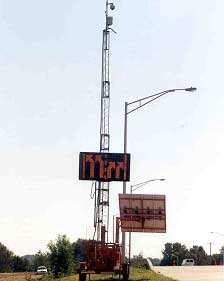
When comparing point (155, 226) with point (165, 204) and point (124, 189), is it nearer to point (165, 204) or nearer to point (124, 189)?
point (165, 204)

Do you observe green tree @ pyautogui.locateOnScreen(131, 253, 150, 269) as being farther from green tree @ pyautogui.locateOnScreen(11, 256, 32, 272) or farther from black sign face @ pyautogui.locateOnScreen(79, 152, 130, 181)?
green tree @ pyautogui.locateOnScreen(11, 256, 32, 272)

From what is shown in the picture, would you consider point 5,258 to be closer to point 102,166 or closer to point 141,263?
point 141,263

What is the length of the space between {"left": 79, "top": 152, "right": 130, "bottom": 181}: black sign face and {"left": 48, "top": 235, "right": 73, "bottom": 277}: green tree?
36837mm

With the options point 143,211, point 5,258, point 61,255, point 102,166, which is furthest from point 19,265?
point 143,211

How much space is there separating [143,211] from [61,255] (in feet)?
135

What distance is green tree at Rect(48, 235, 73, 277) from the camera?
235ft

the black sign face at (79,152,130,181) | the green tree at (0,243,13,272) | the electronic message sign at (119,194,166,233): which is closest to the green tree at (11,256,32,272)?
the green tree at (0,243,13,272)

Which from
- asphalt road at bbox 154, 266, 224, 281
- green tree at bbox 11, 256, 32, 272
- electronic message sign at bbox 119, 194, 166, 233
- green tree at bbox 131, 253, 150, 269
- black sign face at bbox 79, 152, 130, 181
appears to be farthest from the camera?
green tree at bbox 11, 256, 32, 272

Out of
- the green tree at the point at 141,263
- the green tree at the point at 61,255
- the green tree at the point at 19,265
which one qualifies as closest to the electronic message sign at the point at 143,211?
the green tree at the point at 141,263

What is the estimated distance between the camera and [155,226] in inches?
1319

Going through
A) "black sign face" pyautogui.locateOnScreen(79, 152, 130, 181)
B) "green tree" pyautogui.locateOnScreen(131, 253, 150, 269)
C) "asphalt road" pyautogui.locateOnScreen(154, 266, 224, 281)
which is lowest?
"asphalt road" pyautogui.locateOnScreen(154, 266, 224, 281)

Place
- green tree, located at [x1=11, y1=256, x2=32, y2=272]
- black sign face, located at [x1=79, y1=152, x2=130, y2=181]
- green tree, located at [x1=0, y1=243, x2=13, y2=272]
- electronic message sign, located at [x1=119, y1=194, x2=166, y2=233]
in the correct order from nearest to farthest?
electronic message sign, located at [x1=119, y1=194, x2=166, y2=233] < black sign face, located at [x1=79, y1=152, x2=130, y2=181] < green tree, located at [x1=11, y1=256, x2=32, y2=272] < green tree, located at [x1=0, y1=243, x2=13, y2=272]

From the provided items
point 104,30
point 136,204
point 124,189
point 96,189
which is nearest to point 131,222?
point 136,204

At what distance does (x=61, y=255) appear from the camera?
238 ft
